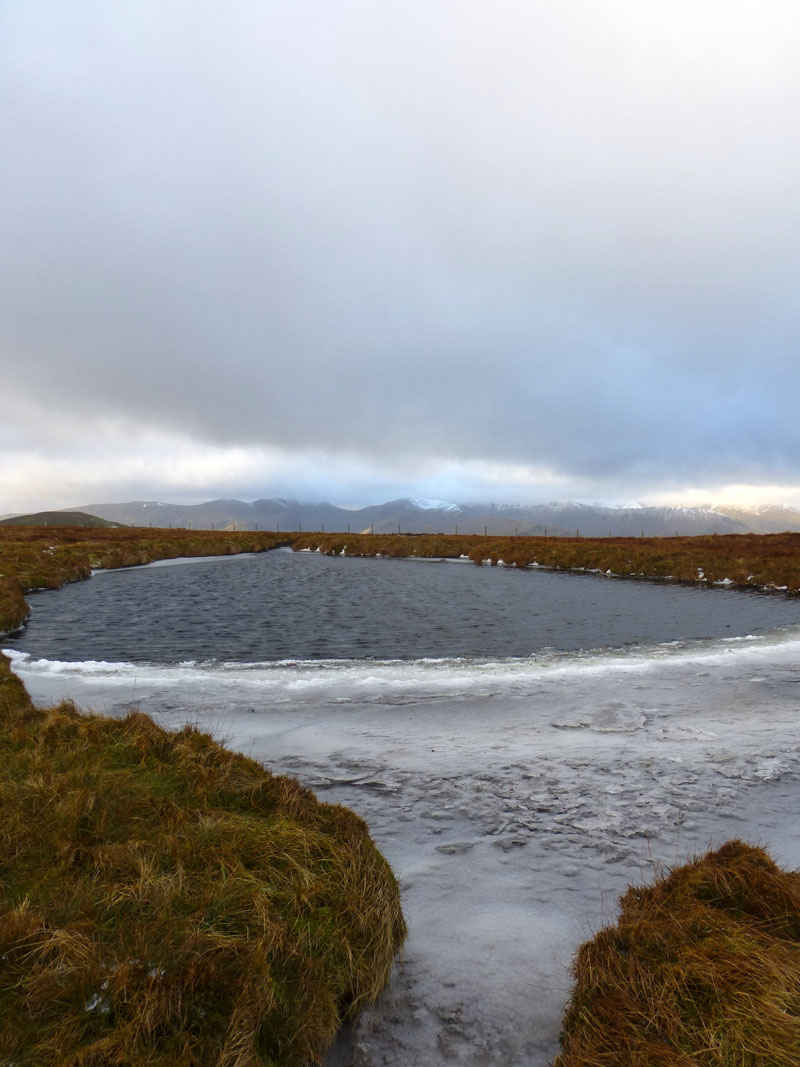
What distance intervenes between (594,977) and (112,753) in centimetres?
736

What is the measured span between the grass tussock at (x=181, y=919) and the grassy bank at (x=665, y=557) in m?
44.4

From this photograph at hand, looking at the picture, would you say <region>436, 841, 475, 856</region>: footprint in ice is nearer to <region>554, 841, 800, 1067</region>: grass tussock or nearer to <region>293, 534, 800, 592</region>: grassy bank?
<region>554, 841, 800, 1067</region>: grass tussock

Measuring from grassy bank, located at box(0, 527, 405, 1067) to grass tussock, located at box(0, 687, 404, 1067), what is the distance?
0.01 m

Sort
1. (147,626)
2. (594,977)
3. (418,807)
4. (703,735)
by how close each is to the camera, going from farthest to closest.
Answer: (147,626) → (703,735) → (418,807) → (594,977)

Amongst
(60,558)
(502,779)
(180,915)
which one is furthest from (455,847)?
(60,558)

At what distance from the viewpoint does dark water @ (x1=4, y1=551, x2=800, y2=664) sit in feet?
68.8

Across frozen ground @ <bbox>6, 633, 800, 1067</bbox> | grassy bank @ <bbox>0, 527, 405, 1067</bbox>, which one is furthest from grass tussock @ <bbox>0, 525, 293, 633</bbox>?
grassy bank @ <bbox>0, 527, 405, 1067</bbox>

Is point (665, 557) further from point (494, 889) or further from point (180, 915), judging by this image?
point (180, 915)

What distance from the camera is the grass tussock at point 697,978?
147 inches

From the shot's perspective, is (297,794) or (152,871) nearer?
(152,871)

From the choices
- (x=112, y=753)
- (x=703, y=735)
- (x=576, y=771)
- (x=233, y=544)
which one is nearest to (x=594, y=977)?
(x=576, y=771)

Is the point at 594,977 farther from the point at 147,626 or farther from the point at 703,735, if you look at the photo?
the point at 147,626

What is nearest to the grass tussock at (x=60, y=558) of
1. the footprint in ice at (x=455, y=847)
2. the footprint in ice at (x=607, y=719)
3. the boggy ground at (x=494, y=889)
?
the boggy ground at (x=494, y=889)

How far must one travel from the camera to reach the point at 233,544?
85.0 m
